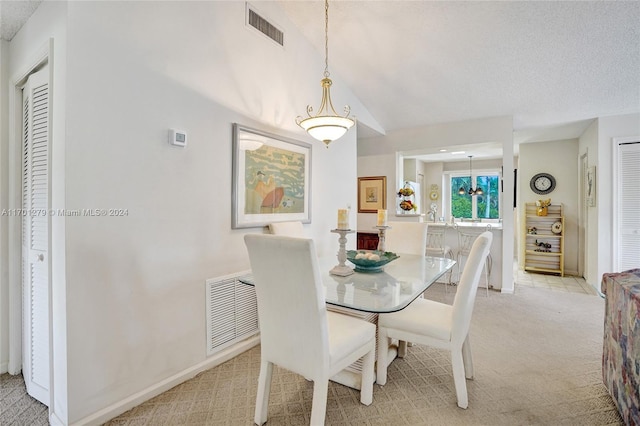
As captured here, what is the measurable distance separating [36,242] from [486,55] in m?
4.17

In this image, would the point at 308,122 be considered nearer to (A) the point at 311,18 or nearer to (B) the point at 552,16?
(A) the point at 311,18

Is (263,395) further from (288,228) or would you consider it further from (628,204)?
(628,204)

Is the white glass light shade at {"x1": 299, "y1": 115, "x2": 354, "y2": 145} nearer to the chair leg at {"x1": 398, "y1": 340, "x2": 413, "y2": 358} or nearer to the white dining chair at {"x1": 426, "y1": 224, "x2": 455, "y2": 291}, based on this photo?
the chair leg at {"x1": 398, "y1": 340, "x2": 413, "y2": 358}

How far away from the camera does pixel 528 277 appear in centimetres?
541

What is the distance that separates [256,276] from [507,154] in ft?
13.5

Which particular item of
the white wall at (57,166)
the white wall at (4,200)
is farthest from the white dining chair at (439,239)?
the white wall at (4,200)

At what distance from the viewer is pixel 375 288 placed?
1845 mm

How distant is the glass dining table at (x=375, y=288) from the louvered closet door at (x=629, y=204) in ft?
11.3

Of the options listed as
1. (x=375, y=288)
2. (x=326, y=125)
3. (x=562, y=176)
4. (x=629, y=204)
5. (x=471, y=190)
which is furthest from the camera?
(x=471, y=190)

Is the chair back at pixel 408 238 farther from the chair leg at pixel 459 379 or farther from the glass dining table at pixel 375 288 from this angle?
the chair leg at pixel 459 379

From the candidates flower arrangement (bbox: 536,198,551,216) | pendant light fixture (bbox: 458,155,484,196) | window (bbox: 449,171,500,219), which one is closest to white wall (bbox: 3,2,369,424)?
flower arrangement (bbox: 536,198,551,216)

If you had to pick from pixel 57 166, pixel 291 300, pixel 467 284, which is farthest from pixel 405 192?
pixel 57 166

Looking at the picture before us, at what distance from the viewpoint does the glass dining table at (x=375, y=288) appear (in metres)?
1.59

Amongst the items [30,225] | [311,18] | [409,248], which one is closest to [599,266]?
[409,248]
